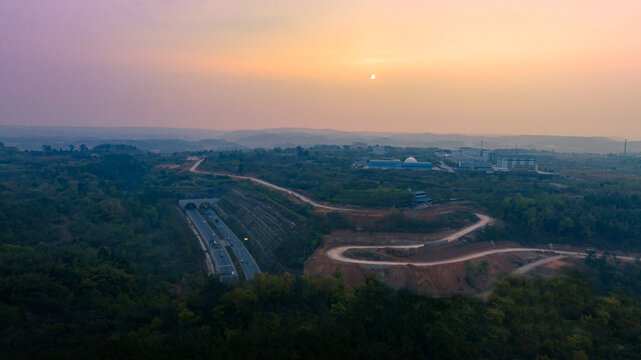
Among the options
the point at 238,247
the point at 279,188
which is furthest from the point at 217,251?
the point at 279,188

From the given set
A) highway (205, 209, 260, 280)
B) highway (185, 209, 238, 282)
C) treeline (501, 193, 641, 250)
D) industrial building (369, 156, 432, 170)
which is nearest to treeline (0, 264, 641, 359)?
highway (205, 209, 260, 280)

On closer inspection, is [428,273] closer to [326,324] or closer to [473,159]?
[326,324]

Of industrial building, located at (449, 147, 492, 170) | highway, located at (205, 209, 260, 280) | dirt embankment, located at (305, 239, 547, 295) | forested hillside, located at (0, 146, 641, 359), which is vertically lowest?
highway, located at (205, 209, 260, 280)

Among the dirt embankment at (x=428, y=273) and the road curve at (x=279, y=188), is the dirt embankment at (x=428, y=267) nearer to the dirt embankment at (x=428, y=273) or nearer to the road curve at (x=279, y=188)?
the dirt embankment at (x=428, y=273)

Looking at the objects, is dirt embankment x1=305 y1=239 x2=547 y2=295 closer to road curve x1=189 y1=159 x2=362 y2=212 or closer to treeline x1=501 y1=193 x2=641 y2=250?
treeline x1=501 y1=193 x2=641 y2=250

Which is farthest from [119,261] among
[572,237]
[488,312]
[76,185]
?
[572,237]

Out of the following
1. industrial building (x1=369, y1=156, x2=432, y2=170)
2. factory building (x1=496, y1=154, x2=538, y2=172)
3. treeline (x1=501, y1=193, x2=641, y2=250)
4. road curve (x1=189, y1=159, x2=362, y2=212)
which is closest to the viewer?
treeline (x1=501, y1=193, x2=641, y2=250)

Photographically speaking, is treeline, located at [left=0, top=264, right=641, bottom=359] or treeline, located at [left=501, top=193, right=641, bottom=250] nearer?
treeline, located at [left=0, top=264, right=641, bottom=359]
